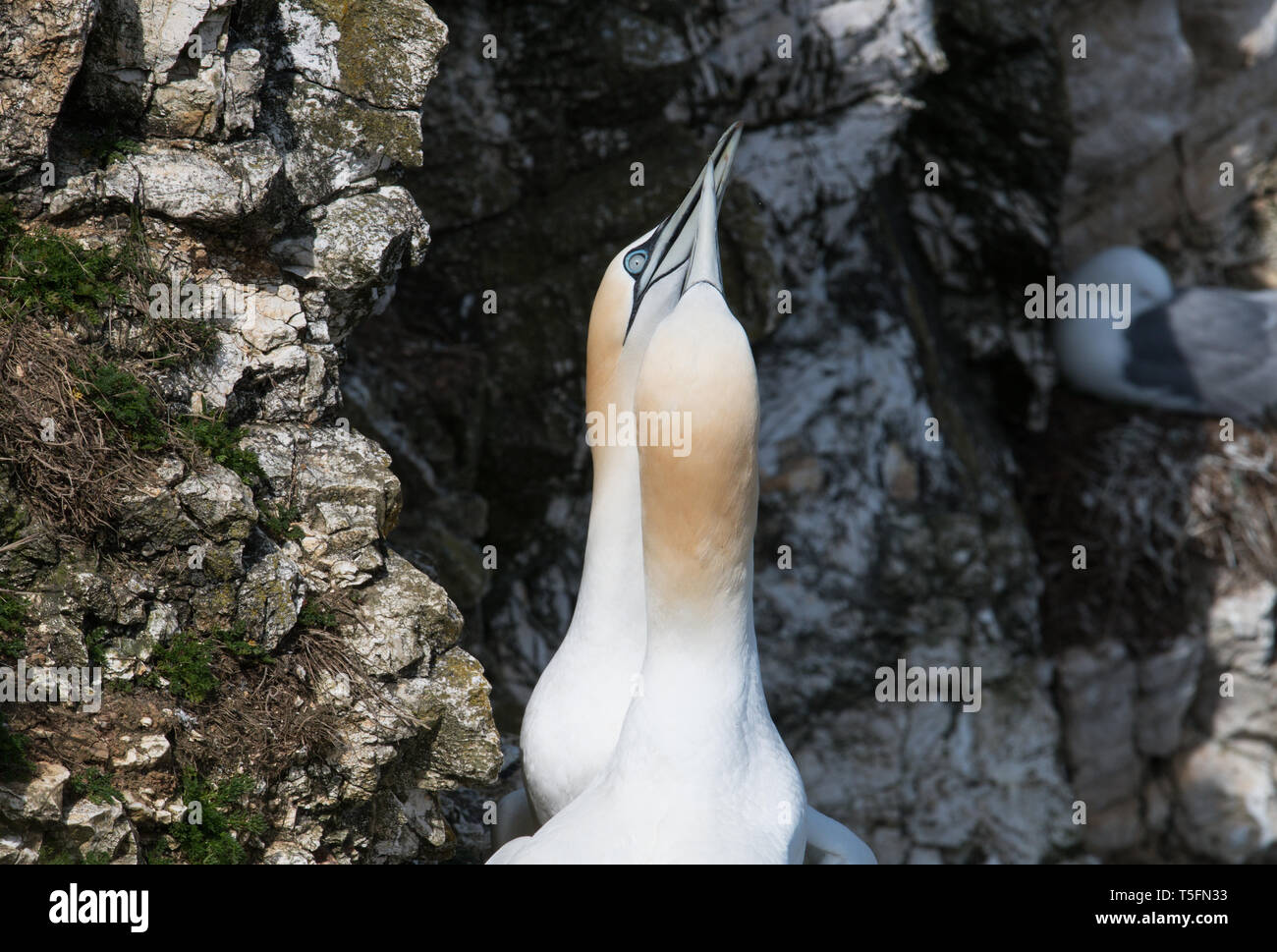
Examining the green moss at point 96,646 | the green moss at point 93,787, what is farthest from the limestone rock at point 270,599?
the green moss at point 93,787

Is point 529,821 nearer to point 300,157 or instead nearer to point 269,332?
point 269,332

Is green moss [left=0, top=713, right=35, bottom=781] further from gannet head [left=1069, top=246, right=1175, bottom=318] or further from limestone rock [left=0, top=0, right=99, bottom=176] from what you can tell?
gannet head [left=1069, top=246, right=1175, bottom=318]

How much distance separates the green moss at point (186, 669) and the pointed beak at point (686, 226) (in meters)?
1.64

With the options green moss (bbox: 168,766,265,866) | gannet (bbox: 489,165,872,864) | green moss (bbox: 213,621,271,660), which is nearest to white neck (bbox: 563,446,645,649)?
gannet (bbox: 489,165,872,864)

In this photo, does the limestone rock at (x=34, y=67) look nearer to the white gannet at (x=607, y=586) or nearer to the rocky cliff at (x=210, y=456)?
the rocky cliff at (x=210, y=456)

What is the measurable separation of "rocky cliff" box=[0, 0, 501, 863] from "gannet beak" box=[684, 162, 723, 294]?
125 cm

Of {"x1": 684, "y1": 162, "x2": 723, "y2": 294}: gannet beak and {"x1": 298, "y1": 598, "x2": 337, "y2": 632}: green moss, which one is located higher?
{"x1": 684, "y1": 162, "x2": 723, "y2": 294}: gannet beak

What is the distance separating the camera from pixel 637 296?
152 inches

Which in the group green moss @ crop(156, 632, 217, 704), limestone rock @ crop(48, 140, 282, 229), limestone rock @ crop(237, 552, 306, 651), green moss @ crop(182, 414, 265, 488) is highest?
limestone rock @ crop(48, 140, 282, 229)

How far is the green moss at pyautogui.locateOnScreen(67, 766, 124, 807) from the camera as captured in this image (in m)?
3.17

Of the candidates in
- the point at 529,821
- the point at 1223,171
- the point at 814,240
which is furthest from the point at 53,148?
the point at 1223,171

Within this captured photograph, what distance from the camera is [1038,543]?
7.58 m

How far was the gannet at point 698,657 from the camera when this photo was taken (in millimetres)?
2826

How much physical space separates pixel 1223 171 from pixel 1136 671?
10.8 ft
